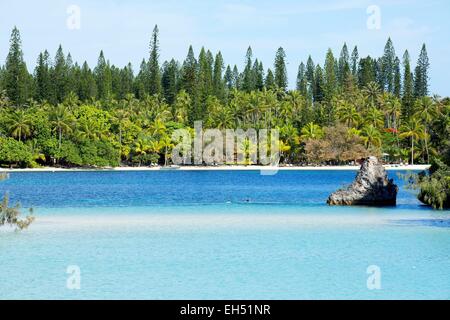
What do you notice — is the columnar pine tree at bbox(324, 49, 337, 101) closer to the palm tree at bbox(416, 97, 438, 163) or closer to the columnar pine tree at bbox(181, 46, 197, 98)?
the palm tree at bbox(416, 97, 438, 163)

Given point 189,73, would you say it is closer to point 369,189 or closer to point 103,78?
point 103,78

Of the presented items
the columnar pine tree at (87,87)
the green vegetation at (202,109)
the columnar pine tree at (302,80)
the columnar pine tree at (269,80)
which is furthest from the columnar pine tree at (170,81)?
the columnar pine tree at (302,80)

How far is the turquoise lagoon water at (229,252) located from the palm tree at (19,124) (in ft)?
147

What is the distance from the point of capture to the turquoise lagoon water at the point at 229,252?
50.3ft

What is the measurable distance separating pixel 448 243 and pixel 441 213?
901 cm

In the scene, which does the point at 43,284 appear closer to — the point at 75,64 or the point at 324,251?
the point at 324,251

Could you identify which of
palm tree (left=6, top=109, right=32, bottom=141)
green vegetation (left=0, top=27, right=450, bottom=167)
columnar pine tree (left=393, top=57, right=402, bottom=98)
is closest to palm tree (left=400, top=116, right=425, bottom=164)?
green vegetation (left=0, top=27, right=450, bottom=167)

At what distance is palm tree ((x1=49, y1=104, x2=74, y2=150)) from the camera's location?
262 ft

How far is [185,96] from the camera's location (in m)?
104

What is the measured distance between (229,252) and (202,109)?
74.8 meters

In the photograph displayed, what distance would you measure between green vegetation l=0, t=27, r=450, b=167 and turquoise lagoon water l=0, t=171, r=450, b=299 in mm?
44642

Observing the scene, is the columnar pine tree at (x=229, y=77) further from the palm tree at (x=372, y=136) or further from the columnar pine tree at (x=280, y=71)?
the palm tree at (x=372, y=136)

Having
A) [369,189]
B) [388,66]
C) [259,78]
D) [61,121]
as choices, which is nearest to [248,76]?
[259,78]

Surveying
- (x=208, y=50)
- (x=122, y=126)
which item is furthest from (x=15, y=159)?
(x=208, y=50)
